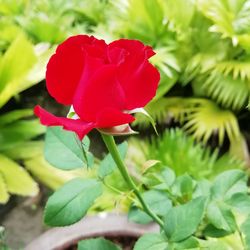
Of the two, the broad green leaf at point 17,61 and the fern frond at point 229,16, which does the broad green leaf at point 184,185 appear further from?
the fern frond at point 229,16

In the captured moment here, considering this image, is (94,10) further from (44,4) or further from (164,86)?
(164,86)

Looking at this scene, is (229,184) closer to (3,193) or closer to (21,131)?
(3,193)

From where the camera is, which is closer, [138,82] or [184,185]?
[138,82]

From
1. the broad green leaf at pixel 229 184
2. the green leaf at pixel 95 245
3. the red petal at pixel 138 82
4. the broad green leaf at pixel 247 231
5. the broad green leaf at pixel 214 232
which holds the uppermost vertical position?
the red petal at pixel 138 82

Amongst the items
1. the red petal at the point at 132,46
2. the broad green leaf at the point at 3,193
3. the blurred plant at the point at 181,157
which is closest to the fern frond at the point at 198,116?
the blurred plant at the point at 181,157

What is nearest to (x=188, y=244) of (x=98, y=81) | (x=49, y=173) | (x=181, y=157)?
→ (x=98, y=81)

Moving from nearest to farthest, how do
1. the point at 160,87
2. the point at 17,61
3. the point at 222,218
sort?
the point at 222,218 < the point at 17,61 < the point at 160,87

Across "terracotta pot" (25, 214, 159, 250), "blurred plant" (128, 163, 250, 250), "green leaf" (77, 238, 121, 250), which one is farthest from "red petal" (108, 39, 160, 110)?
"terracotta pot" (25, 214, 159, 250)
